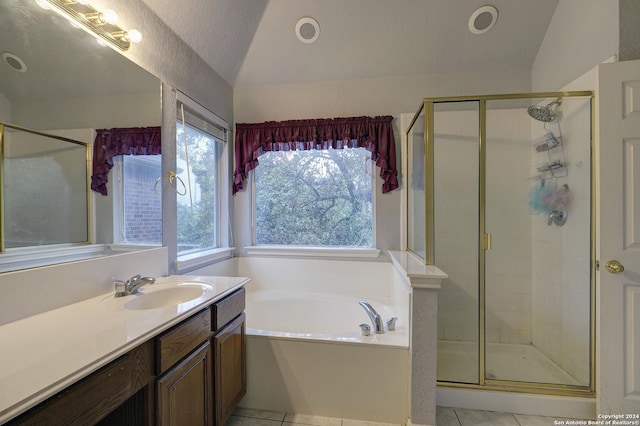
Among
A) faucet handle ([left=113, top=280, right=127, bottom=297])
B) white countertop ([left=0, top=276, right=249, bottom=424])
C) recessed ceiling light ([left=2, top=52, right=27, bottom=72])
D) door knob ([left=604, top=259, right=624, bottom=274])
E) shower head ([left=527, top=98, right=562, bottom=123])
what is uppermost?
shower head ([left=527, top=98, right=562, bottom=123])

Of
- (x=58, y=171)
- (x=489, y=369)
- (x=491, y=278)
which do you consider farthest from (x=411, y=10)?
(x=489, y=369)

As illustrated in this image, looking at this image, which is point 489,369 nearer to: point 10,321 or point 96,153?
point 10,321

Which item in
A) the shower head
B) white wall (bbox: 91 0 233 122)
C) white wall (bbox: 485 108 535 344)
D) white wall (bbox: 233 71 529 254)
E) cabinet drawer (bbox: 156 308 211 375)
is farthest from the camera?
white wall (bbox: 233 71 529 254)

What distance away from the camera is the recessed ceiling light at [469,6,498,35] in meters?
2.05

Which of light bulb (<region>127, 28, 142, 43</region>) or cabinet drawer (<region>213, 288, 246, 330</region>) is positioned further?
light bulb (<region>127, 28, 142, 43</region>)

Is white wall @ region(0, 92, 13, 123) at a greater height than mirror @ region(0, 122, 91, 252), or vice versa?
white wall @ region(0, 92, 13, 123)

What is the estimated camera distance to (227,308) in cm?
139

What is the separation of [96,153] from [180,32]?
1.13 metres

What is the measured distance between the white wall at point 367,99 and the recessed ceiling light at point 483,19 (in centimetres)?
35

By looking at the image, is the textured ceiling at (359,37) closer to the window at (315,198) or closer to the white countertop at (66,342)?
the window at (315,198)

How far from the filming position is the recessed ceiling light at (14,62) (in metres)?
0.98

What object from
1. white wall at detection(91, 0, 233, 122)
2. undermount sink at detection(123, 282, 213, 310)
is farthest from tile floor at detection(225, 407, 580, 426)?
white wall at detection(91, 0, 233, 122)

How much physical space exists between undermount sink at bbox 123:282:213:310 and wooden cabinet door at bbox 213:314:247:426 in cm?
26

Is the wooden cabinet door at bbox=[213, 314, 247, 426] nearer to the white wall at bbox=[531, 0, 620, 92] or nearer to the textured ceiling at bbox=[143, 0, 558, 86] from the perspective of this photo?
the textured ceiling at bbox=[143, 0, 558, 86]
